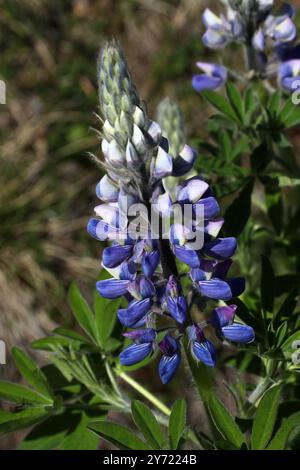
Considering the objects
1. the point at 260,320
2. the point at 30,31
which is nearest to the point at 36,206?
the point at 30,31

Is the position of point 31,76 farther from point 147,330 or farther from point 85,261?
point 147,330

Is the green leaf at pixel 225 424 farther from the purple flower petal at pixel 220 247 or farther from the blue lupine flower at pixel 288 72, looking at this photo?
the blue lupine flower at pixel 288 72

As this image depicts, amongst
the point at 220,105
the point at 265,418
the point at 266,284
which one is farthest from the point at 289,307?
the point at 220,105

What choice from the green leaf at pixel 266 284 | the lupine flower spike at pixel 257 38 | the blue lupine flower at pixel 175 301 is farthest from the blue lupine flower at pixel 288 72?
the blue lupine flower at pixel 175 301

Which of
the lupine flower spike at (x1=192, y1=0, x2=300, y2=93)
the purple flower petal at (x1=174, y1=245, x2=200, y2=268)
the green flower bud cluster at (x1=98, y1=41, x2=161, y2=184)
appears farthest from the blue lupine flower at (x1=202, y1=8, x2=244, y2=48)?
the purple flower petal at (x1=174, y1=245, x2=200, y2=268)

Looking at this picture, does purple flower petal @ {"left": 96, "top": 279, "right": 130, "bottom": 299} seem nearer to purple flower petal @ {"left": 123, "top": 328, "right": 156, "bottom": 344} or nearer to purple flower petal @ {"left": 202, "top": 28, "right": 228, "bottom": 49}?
purple flower petal @ {"left": 123, "top": 328, "right": 156, "bottom": 344}

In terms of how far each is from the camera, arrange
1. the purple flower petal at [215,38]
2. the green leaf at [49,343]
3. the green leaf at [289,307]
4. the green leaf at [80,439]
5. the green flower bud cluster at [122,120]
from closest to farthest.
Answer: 1. the green flower bud cluster at [122,120]
2. the green leaf at [289,307]
3. the green leaf at [80,439]
4. the green leaf at [49,343]
5. the purple flower petal at [215,38]
